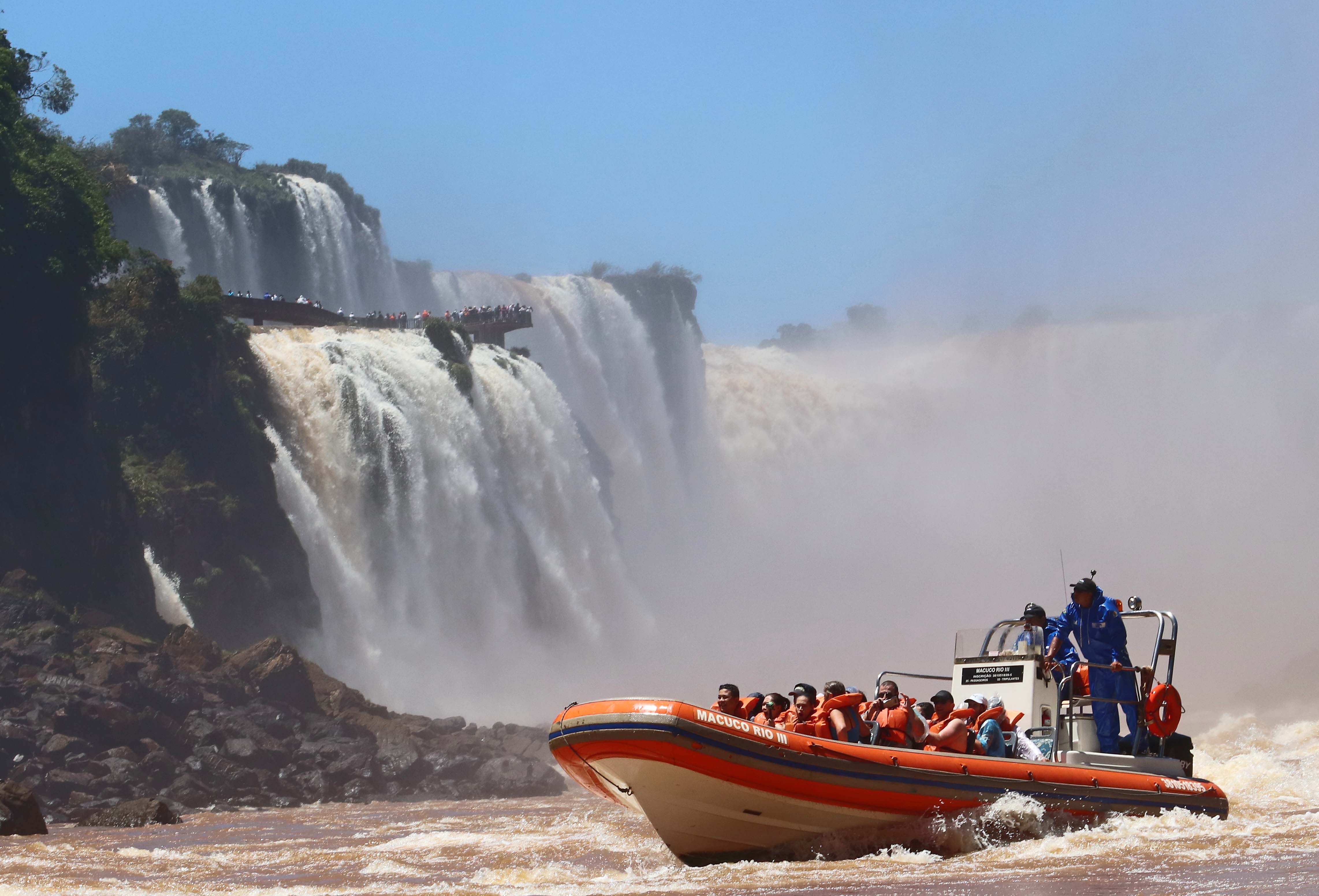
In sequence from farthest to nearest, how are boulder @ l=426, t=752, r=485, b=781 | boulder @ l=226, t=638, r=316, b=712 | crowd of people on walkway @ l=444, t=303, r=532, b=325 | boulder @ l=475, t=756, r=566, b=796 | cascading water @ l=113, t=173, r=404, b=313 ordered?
cascading water @ l=113, t=173, r=404, b=313
crowd of people on walkway @ l=444, t=303, r=532, b=325
boulder @ l=226, t=638, r=316, b=712
boulder @ l=426, t=752, r=485, b=781
boulder @ l=475, t=756, r=566, b=796

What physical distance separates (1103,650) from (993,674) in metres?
1.15

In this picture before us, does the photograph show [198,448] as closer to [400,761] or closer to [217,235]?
[400,761]

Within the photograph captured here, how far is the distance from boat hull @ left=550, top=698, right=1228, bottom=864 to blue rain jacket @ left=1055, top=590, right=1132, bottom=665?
2020 millimetres

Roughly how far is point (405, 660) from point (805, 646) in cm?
2051

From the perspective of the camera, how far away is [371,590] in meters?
41.9

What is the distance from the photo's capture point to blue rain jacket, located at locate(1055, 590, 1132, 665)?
1518 cm

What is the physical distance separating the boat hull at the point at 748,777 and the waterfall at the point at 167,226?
48668 mm

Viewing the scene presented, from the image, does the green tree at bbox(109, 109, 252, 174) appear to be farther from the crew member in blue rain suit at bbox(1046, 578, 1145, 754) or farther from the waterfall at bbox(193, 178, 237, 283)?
the crew member in blue rain suit at bbox(1046, 578, 1145, 754)

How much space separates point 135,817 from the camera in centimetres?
2284

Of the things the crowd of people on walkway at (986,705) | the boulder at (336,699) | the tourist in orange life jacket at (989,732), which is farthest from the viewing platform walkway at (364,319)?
the tourist in orange life jacket at (989,732)

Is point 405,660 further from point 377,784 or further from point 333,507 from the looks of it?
point 377,784

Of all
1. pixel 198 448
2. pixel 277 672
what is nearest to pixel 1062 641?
pixel 277 672

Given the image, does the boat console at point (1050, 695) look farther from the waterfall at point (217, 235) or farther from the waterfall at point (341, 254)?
the waterfall at point (341, 254)

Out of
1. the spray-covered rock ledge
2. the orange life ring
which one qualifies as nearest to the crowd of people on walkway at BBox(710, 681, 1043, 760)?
the orange life ring
